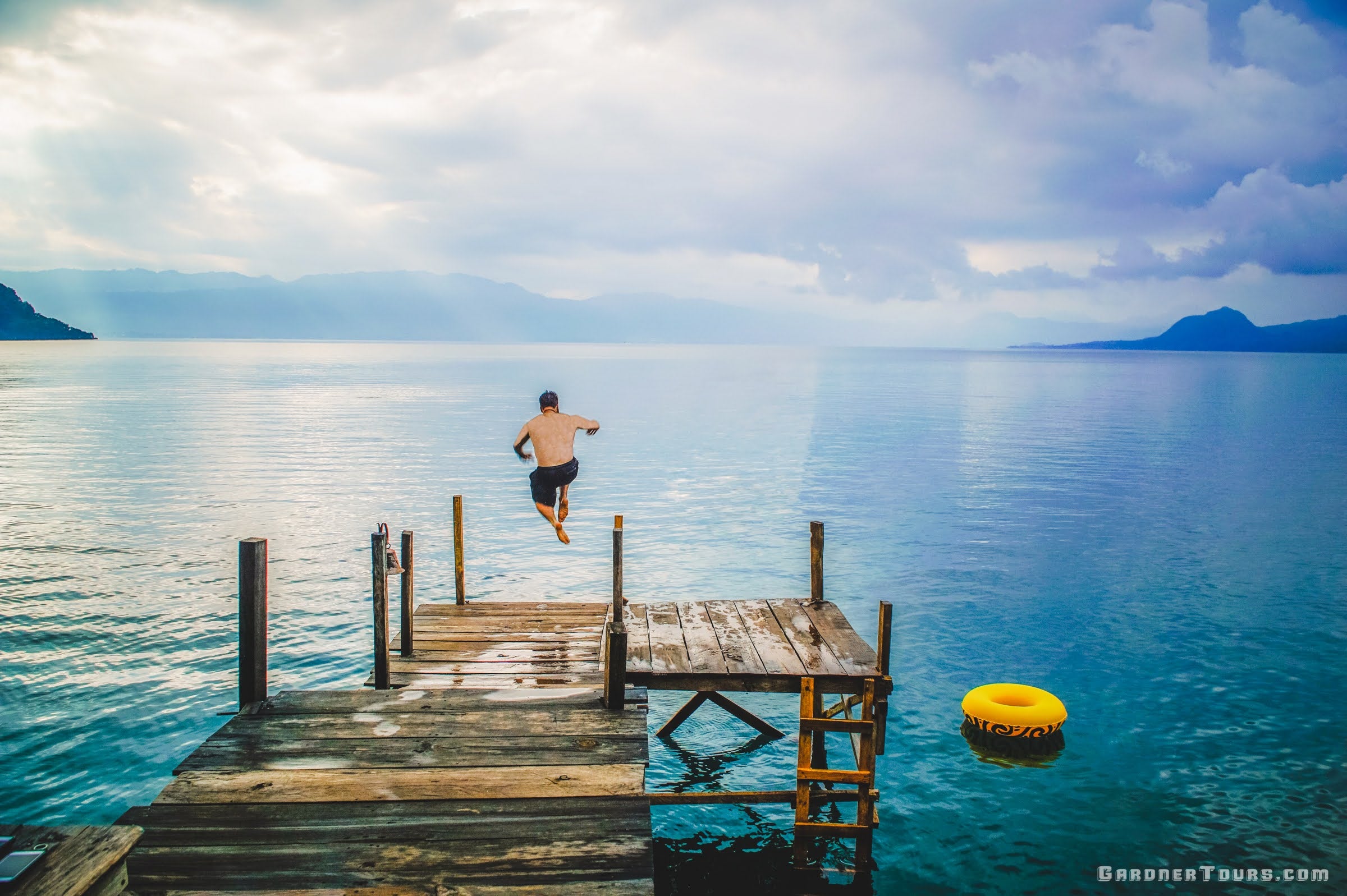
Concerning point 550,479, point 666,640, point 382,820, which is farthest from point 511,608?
point 382,820

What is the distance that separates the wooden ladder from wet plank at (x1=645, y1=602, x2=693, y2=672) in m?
1.47

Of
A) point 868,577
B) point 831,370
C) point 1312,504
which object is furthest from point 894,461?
point 831,370

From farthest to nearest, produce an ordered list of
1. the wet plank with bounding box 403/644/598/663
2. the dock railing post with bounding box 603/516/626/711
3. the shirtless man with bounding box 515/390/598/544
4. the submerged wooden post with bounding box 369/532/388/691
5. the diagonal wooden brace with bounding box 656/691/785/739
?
the shirtless man with bounding box 515/390/598/544 < the diagonal wooden brace with bounding box 656/691/785/739 < the wet plank with bounding box 403/644/598/663 < the submerged wooden post with bounding box 369/532/388/691 < the dock railing post with bounding box 603/516/626/711

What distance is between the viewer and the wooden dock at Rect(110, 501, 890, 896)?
6035 millimetres

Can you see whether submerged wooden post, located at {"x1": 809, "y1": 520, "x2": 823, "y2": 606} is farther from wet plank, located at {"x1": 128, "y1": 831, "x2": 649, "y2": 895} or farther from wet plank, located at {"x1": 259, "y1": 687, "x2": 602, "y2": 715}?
wet plank, located at {"x1": 128, "y1": 831, "x2": 649, "y2": 895}

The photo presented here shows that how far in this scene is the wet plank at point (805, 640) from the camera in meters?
10.2

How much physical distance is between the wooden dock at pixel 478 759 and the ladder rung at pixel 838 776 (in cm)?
3

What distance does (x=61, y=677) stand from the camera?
52.6 feet

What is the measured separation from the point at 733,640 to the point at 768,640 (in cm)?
45

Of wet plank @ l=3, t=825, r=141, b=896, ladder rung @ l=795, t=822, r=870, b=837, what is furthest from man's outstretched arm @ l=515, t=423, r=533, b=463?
wet plank @ l=3, t=825, r=141, b=896

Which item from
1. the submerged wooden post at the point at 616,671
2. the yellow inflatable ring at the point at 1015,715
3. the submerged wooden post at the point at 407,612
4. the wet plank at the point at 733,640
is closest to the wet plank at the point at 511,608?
the submerged wooden post at the point at 407,612

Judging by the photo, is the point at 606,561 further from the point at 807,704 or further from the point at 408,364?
the point at 408,364

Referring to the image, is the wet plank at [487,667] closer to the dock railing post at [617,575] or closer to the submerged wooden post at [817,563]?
the dock railing post at [617,575]

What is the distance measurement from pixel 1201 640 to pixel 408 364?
599ft
